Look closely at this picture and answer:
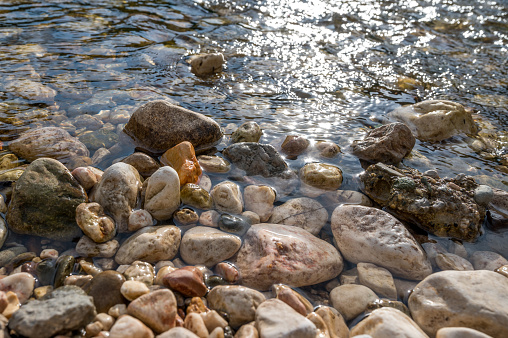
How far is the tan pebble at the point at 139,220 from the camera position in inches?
113

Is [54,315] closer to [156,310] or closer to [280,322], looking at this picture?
[156,310]

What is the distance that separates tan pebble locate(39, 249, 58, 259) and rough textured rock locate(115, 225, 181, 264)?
0.47m

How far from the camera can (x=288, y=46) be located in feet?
22.7

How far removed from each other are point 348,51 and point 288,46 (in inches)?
47.9

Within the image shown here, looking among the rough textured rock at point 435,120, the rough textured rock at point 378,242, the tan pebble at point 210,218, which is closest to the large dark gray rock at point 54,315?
the tan pebble at point 210,218

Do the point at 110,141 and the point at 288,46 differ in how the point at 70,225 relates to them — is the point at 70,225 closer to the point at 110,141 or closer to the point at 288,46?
the point at 110,141

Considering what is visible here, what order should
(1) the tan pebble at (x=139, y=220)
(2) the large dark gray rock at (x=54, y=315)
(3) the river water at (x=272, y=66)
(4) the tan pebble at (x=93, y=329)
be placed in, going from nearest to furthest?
(2) the large dark gray rock at (x=54, y=315)
(4) the tan pebble at (x=93, y=329)
(1) the tan pebble at (x=139, y=220)
(3) the river water at (x=272, y=66)

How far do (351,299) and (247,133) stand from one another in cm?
226

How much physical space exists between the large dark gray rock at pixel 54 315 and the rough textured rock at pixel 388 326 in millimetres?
1727

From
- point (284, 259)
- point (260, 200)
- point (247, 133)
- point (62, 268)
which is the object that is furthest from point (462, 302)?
point (62, 268)

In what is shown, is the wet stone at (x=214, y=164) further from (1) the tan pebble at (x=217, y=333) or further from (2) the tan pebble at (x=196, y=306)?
(1) the tan pebble at (x=217, y=333)

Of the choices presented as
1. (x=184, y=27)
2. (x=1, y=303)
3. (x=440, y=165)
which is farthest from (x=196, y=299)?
(x=184, y=27)

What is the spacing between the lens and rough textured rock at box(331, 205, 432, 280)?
276cm

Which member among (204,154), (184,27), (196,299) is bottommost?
(196,299)
